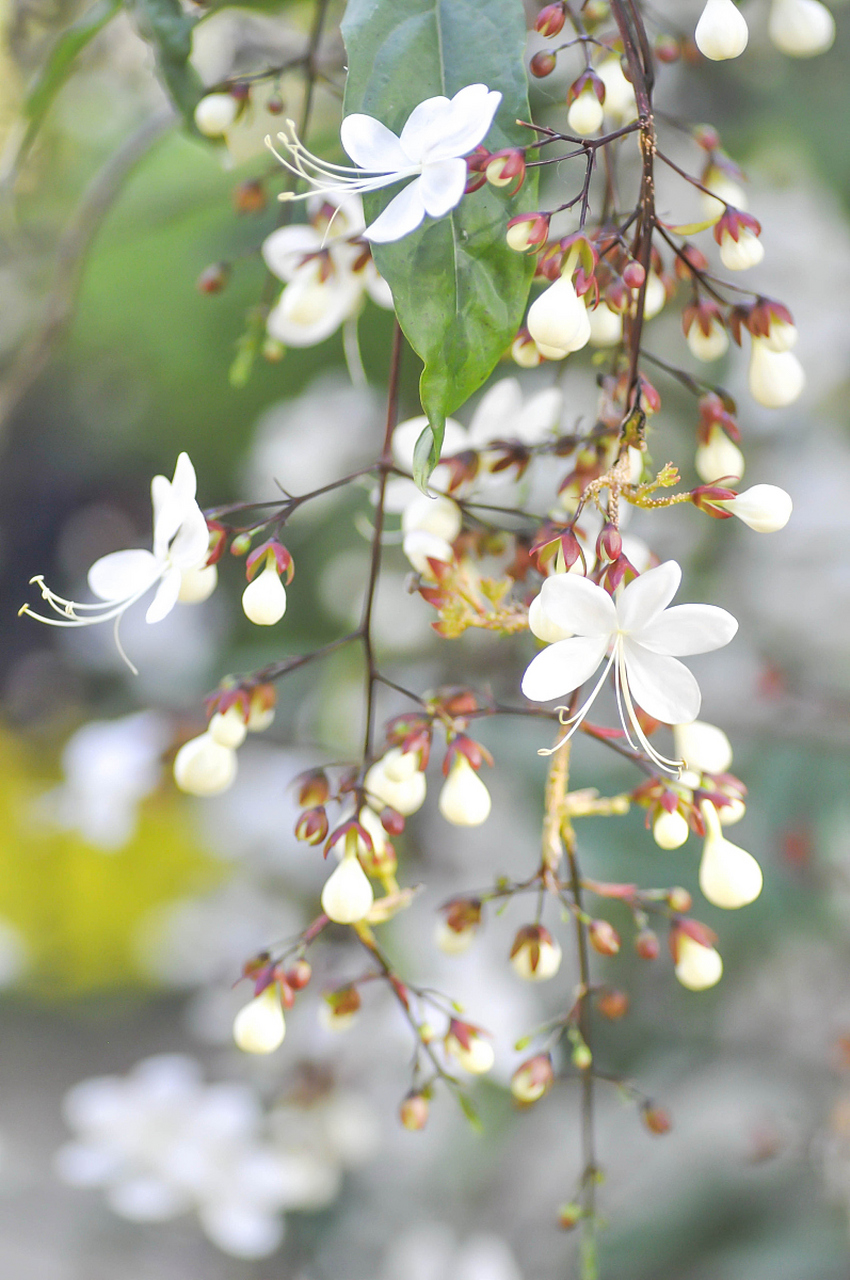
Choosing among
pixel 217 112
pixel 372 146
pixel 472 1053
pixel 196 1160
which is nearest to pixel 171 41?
pixel 217 112

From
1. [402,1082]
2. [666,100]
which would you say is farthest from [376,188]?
[402,1082]

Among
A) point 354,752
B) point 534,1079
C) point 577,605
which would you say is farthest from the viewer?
point 354,752

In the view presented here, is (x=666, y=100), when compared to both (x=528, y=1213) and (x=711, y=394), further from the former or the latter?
(x=528, y=1213)

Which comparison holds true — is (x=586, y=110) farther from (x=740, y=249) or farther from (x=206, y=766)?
(x=206, y=766)

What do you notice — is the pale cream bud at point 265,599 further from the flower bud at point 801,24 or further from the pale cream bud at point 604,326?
the flower bud at point 801,24

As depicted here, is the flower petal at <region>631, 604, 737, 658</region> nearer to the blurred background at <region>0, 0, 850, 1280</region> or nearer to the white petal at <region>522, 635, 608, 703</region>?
the white petal at <region>522, 635, 608, 703</region>

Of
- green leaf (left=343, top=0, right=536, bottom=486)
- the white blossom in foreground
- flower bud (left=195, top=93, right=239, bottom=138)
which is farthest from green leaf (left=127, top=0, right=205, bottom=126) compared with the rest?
the white blossom in foreground
